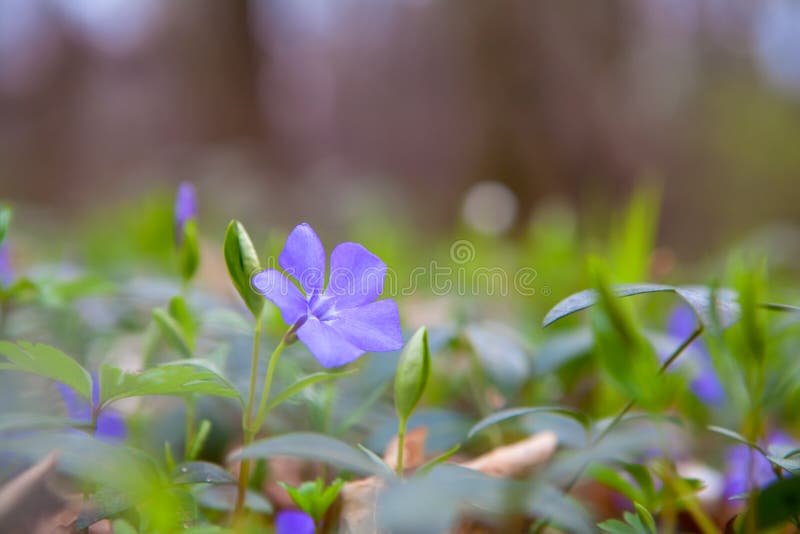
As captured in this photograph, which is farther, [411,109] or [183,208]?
[411,109]

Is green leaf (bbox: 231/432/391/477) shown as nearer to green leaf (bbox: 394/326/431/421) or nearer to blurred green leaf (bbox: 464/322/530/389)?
green leaf (bbox: 394/326/431/421)

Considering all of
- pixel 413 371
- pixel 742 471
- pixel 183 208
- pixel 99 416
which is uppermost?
pixel 183 208

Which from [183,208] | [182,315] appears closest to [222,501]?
[182,315]

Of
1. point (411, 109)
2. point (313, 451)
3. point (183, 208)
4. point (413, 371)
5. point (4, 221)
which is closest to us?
point (313, 451)

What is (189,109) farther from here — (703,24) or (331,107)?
(703,24)

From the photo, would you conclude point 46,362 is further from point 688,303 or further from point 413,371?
point 688,303

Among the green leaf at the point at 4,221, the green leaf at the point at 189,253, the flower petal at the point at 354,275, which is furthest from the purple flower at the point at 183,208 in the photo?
the flower petal at the point at 354,275

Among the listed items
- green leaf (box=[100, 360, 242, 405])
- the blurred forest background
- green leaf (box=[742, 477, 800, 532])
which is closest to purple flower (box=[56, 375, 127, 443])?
green leaf (box=[100, 360, 242, 405])

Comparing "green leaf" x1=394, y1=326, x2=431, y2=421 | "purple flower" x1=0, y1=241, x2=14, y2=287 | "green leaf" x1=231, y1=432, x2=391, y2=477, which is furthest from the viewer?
"purple flower" x1=0, y1=241, x2=14, y2=287
